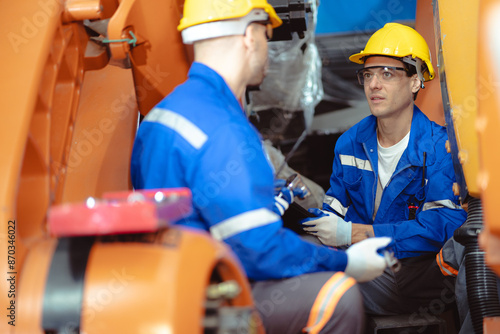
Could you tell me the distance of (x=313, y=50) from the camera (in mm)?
4262

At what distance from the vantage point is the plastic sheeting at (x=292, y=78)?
4.15 metres

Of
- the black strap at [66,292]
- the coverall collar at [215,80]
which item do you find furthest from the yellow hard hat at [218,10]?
the black strap at [66,292]

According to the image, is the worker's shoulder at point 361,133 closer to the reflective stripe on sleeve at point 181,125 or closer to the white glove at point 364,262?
the white glove at point 364,262

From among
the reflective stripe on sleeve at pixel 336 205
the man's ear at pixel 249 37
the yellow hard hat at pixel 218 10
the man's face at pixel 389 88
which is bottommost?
the reflective stripe on sleeve at pixel 336 205

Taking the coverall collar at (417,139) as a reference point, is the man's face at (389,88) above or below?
above

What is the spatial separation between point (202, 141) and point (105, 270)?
588 mm

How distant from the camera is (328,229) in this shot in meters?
2.65

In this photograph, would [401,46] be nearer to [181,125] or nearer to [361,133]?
[361,133]

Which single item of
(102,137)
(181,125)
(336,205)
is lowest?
(336,205)

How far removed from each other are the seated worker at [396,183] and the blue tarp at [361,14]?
2.38 m

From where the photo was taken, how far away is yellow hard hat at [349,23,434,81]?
2.91m

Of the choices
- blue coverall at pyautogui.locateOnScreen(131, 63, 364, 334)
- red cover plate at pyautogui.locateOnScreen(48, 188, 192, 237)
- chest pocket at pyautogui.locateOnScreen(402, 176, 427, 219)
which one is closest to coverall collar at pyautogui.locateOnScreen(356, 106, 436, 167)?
chest pocket at pyautogui.locateOnScreen(402, 176, 427, 219)

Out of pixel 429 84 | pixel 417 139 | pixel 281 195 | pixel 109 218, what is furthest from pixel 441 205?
pixel 109 218

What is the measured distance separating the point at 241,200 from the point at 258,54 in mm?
686
